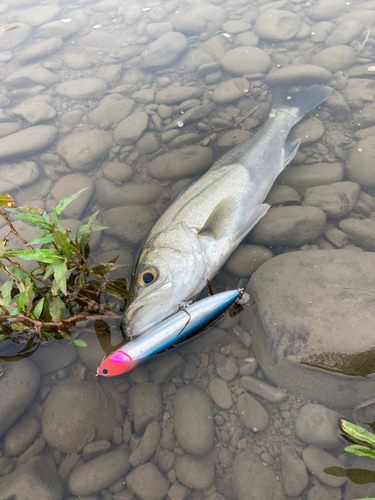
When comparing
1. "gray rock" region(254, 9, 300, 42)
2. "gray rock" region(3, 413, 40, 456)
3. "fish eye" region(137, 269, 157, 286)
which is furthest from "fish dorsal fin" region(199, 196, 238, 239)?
"gray rock" region(254, 9, 300, 42)

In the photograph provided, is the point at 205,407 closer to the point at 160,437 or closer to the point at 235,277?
the point at 160,437

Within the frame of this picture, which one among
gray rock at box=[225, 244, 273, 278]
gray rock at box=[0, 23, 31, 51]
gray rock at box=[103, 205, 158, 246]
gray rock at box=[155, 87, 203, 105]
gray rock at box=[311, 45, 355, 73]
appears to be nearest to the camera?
gray rock at box=[225, 244, 273, 278]

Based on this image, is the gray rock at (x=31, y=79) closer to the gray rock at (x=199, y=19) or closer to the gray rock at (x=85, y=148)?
the gray rock at (x=85, y=148)

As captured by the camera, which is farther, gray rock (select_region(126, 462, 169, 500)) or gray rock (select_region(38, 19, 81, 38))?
gray rock (select_region(38, 19, 81, 38))

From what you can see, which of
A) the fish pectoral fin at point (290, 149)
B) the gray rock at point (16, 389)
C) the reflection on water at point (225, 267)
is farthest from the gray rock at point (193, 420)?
the fish pectoral fin at point (290, 149)

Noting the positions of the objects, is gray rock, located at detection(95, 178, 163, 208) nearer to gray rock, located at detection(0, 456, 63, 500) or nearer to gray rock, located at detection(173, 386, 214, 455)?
gray rock, located at detection(173, 386, 214, 455)

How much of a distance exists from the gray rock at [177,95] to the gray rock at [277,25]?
235 centimetres

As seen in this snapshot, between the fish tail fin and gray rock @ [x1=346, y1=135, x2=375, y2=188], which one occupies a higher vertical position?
the fish tail fin

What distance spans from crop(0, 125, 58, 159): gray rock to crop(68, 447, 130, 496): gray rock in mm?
4916

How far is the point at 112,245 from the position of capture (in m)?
4.06

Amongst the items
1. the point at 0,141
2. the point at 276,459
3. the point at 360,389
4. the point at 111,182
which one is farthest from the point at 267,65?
the point at 276,459

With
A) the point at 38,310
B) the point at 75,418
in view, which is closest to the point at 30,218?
the point at 38,310

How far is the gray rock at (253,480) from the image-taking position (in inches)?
100

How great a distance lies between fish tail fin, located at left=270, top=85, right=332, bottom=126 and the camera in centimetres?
467
